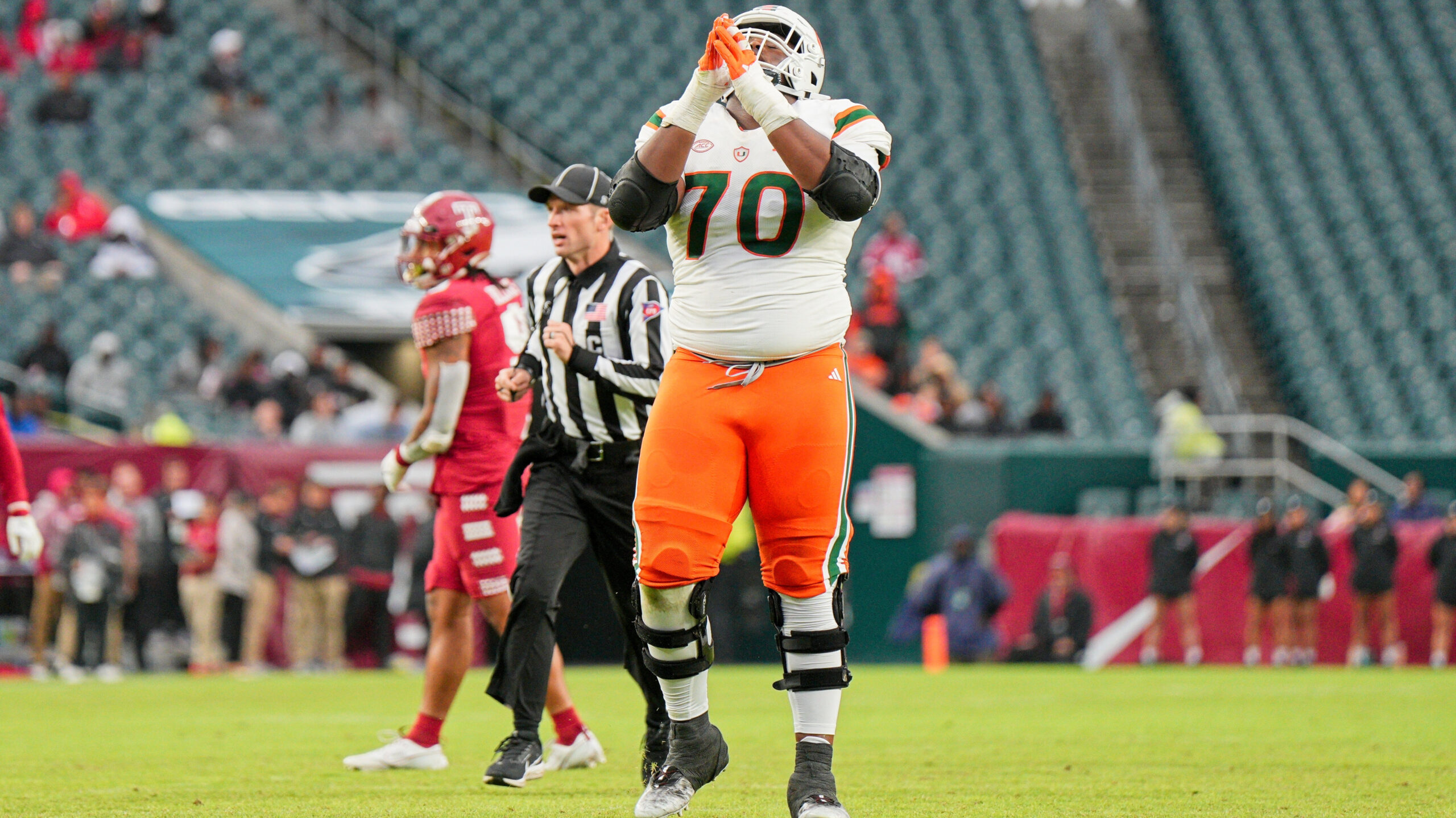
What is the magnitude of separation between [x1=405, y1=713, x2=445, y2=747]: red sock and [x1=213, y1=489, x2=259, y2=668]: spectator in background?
9.53 metres

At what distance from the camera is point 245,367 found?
57.7 ft

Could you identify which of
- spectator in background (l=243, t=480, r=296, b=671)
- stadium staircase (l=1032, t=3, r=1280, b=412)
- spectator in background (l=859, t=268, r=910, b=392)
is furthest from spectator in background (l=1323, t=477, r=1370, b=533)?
spectator in background (l=243, t=480, r=296, b=671)

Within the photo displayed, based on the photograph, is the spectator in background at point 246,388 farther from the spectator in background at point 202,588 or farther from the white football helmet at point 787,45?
the white football helmet at point 787,45

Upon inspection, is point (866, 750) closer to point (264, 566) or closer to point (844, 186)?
point (844, 186)

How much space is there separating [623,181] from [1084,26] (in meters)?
24.8

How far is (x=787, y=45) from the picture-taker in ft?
17.0

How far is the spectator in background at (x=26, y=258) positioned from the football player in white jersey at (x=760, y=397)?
15114 millimetres

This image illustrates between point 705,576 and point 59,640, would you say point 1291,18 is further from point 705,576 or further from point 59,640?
point 705,576

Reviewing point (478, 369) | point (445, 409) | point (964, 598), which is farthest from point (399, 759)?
point (964, 598)

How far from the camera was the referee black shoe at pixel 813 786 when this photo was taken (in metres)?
4.84

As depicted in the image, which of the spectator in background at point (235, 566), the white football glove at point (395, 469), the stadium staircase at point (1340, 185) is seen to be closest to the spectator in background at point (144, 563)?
the spectator in background at point (235, 566)

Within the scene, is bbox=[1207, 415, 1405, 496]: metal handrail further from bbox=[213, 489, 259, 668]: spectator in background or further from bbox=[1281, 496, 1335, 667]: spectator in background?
bbox=[213, 489, 259, 668]: spectator in background

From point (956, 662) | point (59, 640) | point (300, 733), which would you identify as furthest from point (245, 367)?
point (300, 733)

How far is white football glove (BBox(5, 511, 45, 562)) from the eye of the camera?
6500 mm
